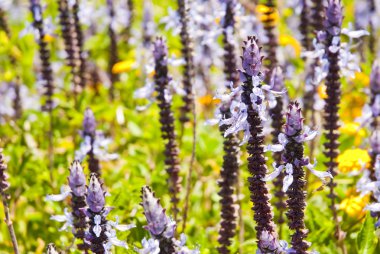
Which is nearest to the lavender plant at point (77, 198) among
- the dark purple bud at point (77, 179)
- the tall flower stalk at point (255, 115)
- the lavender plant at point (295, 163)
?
the dark purple bud at point (77, 179)

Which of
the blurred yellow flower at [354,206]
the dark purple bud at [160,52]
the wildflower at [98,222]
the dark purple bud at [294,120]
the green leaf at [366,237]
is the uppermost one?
the dark purple bud at [160,52]

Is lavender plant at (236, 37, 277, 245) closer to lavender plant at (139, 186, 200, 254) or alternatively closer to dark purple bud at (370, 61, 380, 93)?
lavender plant at (139, 186, 200, 254)

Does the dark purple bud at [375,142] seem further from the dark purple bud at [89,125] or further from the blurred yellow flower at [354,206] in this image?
the dark purple bud at [89,125]

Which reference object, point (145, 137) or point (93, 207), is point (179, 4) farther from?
point (93, 207)

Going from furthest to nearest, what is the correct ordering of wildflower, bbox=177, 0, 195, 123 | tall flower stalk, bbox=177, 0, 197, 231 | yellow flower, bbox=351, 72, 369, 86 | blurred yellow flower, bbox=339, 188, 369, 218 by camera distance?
1. yellow flower, bbox=351, 72, 369, 86
2. wildflower, bbox=177, 0, 195, 123
3. tall flower stalk, bbox=177, 0, 197, 231
4. blurred yellow flower, bbox=339, 188, 369, 218

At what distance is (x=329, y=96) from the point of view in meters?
4.17

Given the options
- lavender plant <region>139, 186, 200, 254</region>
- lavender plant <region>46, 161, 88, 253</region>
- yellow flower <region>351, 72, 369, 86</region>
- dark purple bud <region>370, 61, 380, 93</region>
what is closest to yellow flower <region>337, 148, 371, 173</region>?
dark purple bud <region>370, 61, 380, 93</region>

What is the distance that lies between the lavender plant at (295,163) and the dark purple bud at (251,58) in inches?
9.0

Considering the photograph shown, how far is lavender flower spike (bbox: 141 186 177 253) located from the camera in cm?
259

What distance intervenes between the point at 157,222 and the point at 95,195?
512 millimetres

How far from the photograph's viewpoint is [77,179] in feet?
11.3

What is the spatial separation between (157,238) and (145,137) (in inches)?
147

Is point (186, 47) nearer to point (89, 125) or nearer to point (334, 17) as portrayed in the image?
point (89, 125)

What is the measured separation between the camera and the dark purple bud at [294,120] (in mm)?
2744
